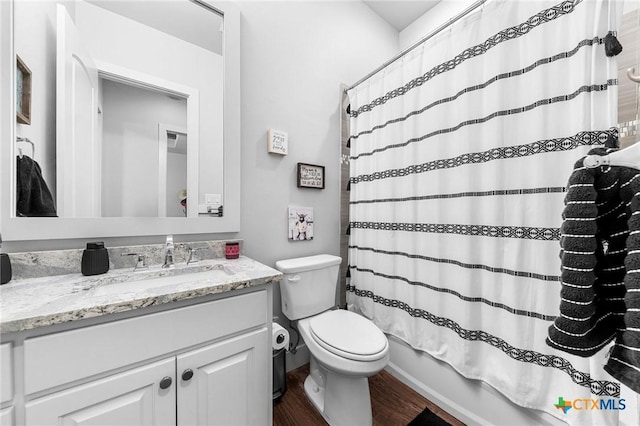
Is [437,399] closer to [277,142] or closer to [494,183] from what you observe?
[494,183]

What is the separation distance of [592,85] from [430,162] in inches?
24.4

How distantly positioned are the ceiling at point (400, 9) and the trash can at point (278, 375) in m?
2.66

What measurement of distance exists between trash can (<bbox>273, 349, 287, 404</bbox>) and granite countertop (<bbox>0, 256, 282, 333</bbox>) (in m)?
0.65

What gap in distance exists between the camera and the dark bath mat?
1247mm

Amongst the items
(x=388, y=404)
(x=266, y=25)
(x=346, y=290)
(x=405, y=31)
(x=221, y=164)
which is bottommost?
(x=388, y=404)

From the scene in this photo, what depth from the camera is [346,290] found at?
1918mm

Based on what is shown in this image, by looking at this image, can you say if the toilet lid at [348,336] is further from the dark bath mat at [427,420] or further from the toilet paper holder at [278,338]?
the dark bath mat at [427,420]

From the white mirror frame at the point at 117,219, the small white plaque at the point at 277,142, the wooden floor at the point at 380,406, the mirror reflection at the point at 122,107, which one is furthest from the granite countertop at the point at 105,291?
the wooden floor at the point at 380,406

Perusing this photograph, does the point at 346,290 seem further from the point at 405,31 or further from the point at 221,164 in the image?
the point at 405,31

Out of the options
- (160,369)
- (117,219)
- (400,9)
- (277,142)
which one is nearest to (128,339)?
(160,369)

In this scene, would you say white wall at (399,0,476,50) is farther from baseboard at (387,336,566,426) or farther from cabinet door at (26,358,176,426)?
cabinet door at (26,358,176,426)

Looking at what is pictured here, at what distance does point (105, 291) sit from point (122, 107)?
84 cm

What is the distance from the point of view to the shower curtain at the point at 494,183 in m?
0.88

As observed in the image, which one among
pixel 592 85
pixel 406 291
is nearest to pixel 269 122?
pixel 406 291
